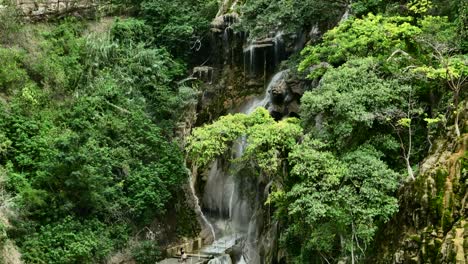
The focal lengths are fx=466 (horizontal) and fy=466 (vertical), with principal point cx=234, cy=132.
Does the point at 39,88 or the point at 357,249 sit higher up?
the point at 39,88

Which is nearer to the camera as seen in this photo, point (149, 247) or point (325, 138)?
point (325, 138)

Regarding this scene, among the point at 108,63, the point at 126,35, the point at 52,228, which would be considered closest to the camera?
the point at 52,228

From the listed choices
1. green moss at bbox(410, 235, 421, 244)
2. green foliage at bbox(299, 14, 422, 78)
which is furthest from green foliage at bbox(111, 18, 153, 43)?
green moss at bbox(410, 235, 421, 244)

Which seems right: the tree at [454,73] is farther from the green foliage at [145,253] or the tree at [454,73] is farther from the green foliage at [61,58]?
the green foliage at [61,58]

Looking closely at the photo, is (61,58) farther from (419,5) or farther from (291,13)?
(419,5)

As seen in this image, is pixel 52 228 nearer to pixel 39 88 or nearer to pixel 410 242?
pixel 39 88

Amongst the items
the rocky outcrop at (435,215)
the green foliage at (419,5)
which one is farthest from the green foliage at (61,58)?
the rocky outcrop at (435,215)

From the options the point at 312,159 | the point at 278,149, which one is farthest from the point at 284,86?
the point at 312,159

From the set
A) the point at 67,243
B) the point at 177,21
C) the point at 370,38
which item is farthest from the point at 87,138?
the point at 177,21

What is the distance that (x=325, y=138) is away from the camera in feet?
44.9

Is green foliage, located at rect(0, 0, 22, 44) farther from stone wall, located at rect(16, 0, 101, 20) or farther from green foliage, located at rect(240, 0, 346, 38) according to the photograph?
green foliage, located at rect(240, 0, 346, 38)

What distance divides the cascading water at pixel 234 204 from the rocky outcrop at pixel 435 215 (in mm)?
5701

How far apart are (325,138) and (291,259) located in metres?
3.92

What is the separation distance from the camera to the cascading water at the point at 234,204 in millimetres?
18078
